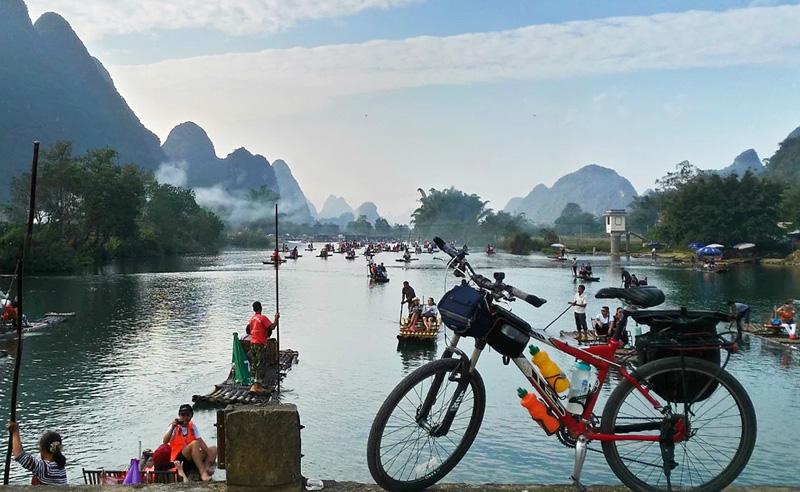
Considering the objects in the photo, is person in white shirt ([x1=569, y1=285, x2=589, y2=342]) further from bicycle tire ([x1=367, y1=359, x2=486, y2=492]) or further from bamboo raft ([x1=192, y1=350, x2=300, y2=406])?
bicycle tire ([x1=367, y1=359, x2=486, y2=492])

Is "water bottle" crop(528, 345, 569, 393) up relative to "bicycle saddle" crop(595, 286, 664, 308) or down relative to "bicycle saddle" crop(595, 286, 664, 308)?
down

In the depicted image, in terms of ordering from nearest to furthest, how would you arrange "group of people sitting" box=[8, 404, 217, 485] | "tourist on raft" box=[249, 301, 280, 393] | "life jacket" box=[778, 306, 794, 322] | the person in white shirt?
"group of people sitting" box=[8, 404, 217, 485] → "tourist on raft" box=[249, 301, 280, 393] → the person in white shirt → "life jacket" box=[778, 306, 794, 322]

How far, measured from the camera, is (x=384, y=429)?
466 cm

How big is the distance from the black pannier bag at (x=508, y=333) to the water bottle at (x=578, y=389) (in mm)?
516

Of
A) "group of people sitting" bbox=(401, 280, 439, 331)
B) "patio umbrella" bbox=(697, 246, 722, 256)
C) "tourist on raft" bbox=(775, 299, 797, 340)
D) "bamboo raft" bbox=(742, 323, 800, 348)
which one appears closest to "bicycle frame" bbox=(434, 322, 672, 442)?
"group of people sitting" bbox=(401, 280, 439, 331)

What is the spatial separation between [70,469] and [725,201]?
90.3m

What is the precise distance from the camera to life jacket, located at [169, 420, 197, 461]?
33.7 ft

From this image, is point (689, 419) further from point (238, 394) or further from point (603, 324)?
point (603, 324)

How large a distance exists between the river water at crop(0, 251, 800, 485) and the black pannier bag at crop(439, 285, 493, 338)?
873 millimetres

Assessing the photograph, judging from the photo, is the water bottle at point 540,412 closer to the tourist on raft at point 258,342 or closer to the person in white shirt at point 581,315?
the tourist on raft at point 258,342

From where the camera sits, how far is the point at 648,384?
475 centimetres

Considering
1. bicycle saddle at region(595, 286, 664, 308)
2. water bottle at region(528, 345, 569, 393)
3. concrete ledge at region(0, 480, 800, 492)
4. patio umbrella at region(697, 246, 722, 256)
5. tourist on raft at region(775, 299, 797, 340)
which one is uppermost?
patio umbrella at region(697, 246, 722, 256)

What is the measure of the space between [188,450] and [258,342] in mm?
7734

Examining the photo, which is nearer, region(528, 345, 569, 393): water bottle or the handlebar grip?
the handlebar grip
